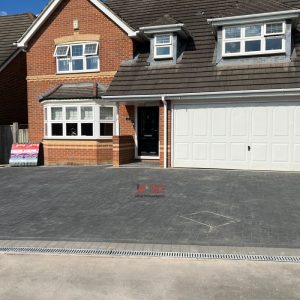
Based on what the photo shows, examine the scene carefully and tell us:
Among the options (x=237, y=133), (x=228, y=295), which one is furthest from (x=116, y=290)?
(x=237, y=133)

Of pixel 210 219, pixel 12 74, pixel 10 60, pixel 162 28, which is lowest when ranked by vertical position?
pixel 210 219

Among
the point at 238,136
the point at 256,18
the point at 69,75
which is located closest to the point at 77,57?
the point at 69,75

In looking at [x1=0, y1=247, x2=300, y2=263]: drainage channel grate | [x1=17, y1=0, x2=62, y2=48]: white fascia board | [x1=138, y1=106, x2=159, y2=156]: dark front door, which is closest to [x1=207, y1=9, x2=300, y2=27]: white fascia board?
[x1=138, y1=106, x2=159, y2=156]: dark front door

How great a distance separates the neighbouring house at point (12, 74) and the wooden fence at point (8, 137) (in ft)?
5.54

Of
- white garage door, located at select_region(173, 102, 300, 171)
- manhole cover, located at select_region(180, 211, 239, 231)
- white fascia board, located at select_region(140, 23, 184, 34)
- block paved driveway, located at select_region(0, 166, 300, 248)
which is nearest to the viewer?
block paved driveway, located at select_region(0, 166, 300, 248)

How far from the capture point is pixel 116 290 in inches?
171

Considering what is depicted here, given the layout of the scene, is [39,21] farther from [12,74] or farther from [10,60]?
[12,74]

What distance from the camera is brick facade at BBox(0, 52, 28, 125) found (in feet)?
65.3

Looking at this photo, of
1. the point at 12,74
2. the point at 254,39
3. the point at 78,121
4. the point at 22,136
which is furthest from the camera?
the point at 12,74

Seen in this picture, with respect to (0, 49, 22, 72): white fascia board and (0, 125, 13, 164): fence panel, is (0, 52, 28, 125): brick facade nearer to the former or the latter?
(0, 49, 22, 72): white fascia board

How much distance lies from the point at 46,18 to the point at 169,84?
727 centimetres

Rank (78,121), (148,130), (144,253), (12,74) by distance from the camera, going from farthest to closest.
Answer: (12,74) < (148,130) < (78,121) < (144,253)

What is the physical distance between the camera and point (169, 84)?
14055mm

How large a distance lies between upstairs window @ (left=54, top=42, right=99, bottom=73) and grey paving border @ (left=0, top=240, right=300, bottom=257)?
11795 millimetres
